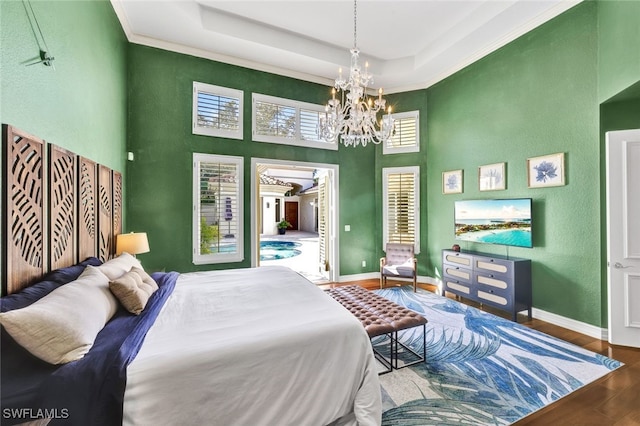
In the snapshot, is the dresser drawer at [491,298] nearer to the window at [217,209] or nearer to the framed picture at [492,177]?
the framed picture at [492,177]

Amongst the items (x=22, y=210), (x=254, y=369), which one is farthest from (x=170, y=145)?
(x=254, y=369)

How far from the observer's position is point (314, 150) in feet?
17.2

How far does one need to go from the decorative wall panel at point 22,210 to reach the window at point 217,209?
99.4 inches

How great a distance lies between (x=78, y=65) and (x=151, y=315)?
234 cm

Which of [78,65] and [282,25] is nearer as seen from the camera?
[78,65]

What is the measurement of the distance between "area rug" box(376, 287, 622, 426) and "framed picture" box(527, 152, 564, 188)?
6.32 ft

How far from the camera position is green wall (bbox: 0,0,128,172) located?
156 cm

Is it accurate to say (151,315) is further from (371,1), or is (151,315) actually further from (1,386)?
(371,1)

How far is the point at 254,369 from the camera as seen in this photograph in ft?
4.93

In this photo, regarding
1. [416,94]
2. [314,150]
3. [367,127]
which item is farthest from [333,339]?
[416,94]

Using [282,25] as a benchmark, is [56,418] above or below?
below

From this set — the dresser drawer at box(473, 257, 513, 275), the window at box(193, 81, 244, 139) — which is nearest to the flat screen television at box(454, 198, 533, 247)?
the dresser drawer at box(473, 257, 513, 275)

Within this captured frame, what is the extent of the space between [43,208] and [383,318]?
2.82m

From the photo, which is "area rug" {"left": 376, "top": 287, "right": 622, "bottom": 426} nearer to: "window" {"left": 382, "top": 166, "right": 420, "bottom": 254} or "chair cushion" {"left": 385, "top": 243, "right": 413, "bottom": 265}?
"chair cushion" {"left": 385, "top": 243, "right": 413, "bottom": 265}
